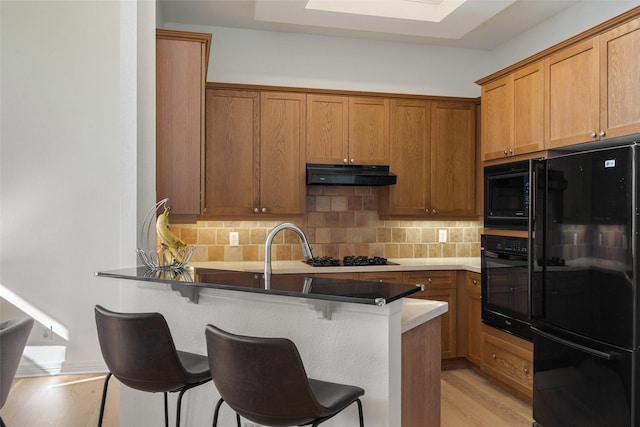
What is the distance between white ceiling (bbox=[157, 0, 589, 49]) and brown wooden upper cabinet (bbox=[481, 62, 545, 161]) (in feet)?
1.73

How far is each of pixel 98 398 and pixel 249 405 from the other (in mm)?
2366

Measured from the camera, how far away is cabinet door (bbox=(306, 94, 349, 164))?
166 inches

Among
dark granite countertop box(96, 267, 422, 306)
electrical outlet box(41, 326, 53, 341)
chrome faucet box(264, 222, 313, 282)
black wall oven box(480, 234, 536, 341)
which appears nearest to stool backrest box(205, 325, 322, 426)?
dark granite countertop box(96, 267, 422, 306)

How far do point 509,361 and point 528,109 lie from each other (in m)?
1.80

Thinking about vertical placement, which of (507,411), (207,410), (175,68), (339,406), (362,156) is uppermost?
(175,68)

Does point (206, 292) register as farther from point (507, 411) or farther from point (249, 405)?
point (507, 411)

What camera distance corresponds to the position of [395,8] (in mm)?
3857

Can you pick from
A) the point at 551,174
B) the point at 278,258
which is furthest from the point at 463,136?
the point at 278,258

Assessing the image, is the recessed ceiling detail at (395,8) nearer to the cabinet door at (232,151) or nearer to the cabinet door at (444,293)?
the cabinet door at (232,151)

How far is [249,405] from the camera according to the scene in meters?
1.54

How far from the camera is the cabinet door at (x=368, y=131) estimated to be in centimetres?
431

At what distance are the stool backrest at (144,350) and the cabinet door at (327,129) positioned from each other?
2.61 metres

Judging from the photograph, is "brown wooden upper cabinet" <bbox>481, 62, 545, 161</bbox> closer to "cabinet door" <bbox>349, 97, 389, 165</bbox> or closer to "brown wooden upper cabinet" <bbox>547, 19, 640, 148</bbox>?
"brown wooden upper cabinet" <bbox>547, 19, 640, 148</bbox>

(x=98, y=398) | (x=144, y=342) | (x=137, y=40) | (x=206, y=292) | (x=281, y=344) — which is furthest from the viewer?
(x=98, y=398)
